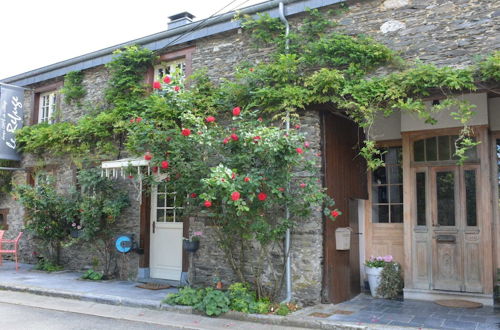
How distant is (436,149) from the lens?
27.0 ft

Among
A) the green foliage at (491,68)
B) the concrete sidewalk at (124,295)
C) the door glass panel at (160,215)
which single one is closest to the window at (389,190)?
the concrete sidewalk at (124,295)

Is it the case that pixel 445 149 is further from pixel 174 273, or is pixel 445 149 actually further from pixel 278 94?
pixel 174 273

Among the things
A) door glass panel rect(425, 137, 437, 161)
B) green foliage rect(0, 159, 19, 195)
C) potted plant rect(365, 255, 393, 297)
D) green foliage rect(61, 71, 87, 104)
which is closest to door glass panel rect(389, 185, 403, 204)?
door glass panel rect(425, 137, 437, 161)

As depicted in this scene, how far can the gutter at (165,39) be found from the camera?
26.3 feet

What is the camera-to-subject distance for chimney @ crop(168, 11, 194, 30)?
444 inches

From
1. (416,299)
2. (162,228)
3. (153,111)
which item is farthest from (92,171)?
(416,299)

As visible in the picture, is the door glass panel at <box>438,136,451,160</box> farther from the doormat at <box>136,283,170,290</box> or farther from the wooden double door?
the doormat at <box>136,283,170,290</box>

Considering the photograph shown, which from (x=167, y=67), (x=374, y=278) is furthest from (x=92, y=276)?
(x=374, y=278)

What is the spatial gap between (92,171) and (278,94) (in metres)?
4.86

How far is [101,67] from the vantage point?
11.1 m

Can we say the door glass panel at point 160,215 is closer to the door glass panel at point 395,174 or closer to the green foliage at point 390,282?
the green foliage at point 390,282

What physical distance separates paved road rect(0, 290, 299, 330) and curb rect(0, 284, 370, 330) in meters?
0.09

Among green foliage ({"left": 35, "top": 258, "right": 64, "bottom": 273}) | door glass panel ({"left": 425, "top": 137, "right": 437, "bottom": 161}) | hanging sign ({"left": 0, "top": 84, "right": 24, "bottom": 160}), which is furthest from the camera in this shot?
hanging sign ({"left": 0, "top": 84, "right": 24, "bottom": 160})

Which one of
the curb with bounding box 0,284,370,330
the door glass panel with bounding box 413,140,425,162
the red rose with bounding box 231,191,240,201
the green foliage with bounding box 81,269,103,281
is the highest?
the door glass panel with bounding box 413,140,425,162
